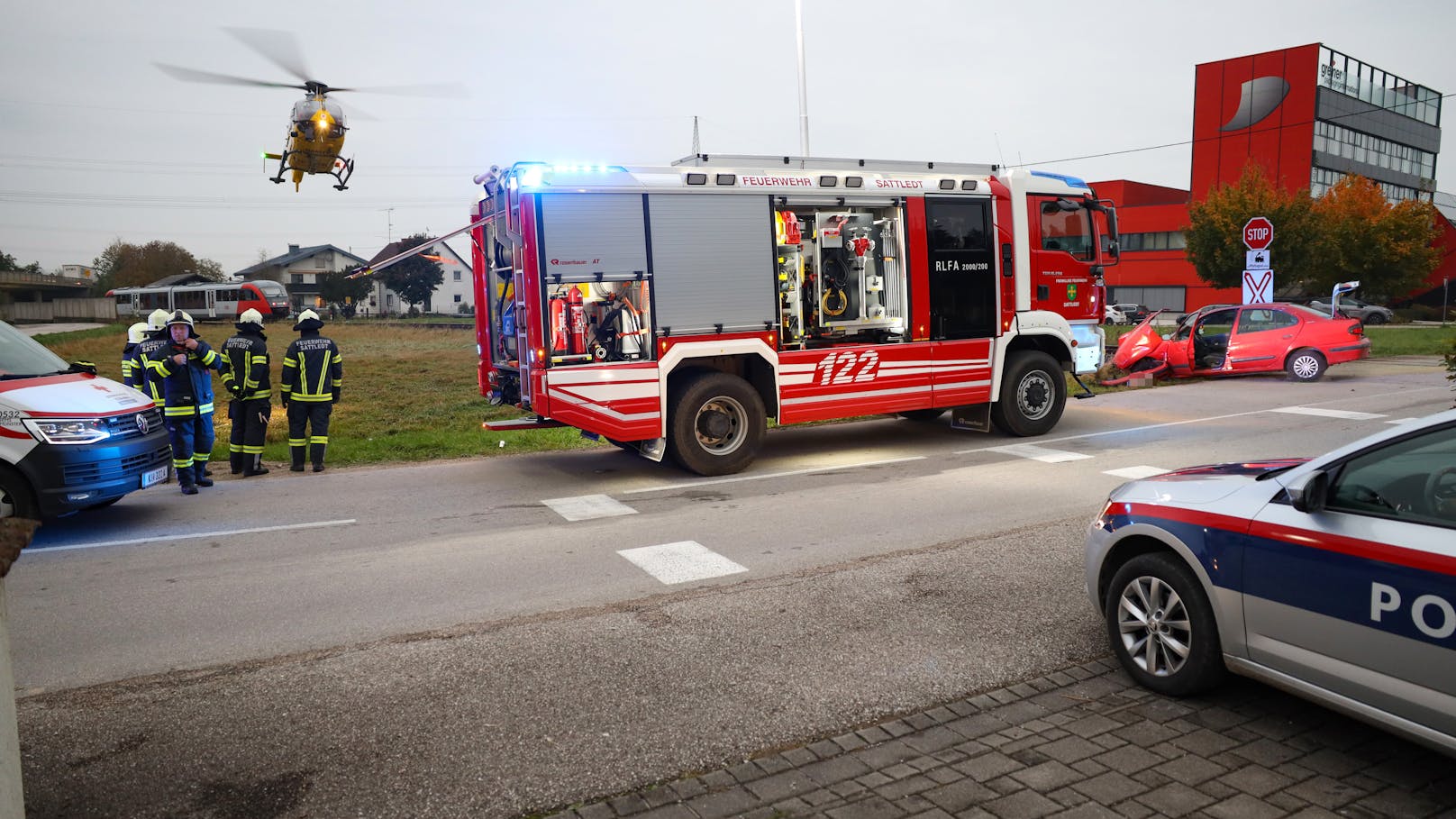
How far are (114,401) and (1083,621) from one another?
25.9ft

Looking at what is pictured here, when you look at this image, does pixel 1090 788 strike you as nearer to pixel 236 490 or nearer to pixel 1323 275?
pixel 236 490

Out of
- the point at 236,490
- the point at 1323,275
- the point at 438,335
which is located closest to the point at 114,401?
the point at 236,490

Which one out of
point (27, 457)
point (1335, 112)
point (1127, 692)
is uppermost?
point (1335, 112)

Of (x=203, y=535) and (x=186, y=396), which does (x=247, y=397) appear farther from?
(x=203, y=535)

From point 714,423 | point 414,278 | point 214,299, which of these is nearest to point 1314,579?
point 714,423

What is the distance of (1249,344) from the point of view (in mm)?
18141

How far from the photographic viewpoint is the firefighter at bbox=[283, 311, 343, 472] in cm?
1098

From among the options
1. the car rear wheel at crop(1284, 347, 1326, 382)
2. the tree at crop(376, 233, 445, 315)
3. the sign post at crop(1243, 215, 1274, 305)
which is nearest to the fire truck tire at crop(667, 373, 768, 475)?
the car rear wheel at crop(1284, 347, 1326, 382)

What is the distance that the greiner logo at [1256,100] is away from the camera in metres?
58.3

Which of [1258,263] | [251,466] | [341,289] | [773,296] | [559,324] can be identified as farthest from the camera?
[341,289]

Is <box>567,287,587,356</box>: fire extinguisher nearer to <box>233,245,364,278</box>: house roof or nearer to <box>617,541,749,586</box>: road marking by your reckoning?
<box>617,541,749,586</box>: road marking

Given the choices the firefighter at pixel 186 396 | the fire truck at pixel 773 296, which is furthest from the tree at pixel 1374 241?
the firefighter at pixel 186 396

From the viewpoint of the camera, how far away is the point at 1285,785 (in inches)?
144

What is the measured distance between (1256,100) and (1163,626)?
65342 millimetres
